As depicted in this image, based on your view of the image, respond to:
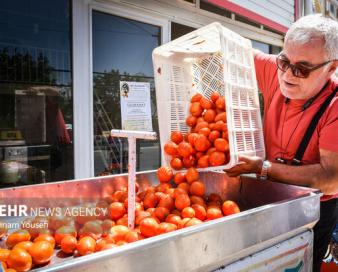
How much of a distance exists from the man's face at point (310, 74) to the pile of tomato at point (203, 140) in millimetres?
408

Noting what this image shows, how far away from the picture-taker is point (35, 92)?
349 cm

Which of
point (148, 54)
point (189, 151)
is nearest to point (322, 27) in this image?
point (189, 151)

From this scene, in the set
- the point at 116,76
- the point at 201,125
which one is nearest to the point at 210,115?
the point at 201,125

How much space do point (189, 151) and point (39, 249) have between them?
1.05 m

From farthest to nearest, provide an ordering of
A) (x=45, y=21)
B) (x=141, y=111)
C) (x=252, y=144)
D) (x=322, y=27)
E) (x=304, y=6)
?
1. (x=304, y=6)
2. (x=141, y=111)
3. (x=45, y=21)
4. (x=252, y=144)
5. (x=322, y=27)

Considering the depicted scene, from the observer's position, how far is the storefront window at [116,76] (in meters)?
3.97

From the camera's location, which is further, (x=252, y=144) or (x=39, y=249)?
(x=252, y=144)

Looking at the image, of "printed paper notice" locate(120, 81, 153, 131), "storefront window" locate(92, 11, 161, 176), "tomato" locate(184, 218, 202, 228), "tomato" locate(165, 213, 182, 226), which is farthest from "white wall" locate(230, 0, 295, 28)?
"tomato" locate(184, 218, 202, 228)

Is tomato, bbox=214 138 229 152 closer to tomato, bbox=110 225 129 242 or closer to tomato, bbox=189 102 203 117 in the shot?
tomato, bbox=189 102 203 117

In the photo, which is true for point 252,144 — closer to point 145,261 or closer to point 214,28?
point 214,28

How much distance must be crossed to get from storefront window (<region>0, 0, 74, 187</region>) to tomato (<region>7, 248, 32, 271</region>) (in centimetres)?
233

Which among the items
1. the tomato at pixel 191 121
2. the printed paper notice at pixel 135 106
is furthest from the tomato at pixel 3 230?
the printed paper notice at pixel 135 106

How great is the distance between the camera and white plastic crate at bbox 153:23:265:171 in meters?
1.98

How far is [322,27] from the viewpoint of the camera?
1766 mm
